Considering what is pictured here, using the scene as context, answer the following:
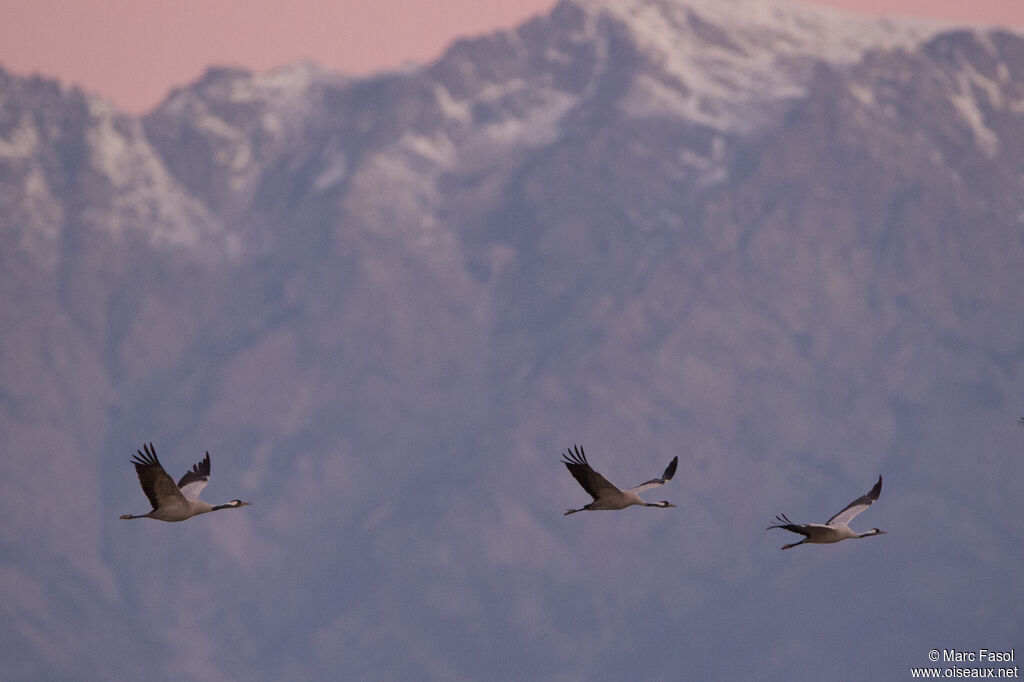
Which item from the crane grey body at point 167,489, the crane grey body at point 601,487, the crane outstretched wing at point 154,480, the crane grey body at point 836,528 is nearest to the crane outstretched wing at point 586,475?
the crane grey body at point 601,487

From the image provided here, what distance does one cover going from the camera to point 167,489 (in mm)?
82312

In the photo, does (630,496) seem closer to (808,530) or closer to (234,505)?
(808,530)

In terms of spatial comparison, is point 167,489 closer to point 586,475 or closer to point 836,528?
point 586,475

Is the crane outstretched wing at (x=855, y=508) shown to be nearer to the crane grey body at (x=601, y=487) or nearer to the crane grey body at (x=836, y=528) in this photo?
the crane grey body at (x=836, y=528)

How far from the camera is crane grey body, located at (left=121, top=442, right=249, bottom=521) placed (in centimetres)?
7981

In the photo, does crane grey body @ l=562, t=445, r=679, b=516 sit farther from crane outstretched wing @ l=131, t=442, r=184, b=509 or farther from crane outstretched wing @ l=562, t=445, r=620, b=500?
A: crane outstretched wing @ l=131, t=442, r=184, b=509

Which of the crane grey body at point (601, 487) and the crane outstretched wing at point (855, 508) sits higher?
the crane outstretched wing at point (855, 508)

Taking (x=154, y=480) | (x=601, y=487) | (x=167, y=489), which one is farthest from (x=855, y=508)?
(x=154, y=480)

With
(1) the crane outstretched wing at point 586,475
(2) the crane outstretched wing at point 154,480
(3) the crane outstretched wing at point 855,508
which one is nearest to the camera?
(2) the crane outstretched wing at point 154,480

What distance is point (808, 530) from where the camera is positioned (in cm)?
8431

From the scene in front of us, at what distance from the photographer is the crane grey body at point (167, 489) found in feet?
262

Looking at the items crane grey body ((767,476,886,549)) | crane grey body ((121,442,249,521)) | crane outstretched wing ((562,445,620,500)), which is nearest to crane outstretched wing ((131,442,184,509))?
crane grey body ((121,442,249,521))

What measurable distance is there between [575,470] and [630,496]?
4.46 meters

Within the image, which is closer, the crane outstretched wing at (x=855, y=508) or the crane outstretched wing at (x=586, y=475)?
the crane outstretched wing at (x=586, y=475)
